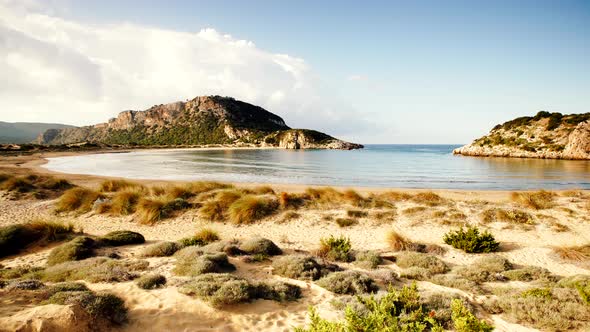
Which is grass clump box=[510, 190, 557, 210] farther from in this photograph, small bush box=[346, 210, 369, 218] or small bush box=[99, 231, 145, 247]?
small bush box=[99, 231, 145, 247]

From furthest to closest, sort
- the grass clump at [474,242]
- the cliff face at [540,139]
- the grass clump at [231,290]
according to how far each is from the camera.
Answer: the cliff face at [540,139], the grass clump at [474,242], the grass clump at [231,290]

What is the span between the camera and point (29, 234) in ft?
39.7

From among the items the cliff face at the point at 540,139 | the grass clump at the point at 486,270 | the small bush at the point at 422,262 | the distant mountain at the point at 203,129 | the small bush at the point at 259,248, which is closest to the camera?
the grass clump at the point at 486,270

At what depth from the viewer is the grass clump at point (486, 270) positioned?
29.4ft

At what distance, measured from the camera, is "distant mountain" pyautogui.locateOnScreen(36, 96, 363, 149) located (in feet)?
462

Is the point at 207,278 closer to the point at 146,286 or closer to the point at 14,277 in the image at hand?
the point at 146,286

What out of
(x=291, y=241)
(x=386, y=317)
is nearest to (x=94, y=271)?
(x=291, y=241)

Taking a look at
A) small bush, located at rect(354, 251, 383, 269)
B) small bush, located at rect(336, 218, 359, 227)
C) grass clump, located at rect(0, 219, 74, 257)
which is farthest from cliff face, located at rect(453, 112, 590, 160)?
grass clump, located at rect(0, 219, 74, 257)

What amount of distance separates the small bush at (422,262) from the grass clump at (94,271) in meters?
8.50

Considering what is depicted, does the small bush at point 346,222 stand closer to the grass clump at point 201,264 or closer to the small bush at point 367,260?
the small bush at point 367,260

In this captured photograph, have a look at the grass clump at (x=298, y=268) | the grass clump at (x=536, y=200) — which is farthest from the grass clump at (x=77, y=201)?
the grass clump at (x=536, y=200)

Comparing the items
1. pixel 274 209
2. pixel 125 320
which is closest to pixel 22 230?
pixel 125 320

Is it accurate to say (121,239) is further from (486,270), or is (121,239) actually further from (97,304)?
(486,270)

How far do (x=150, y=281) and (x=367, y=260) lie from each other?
6747 millimetres
